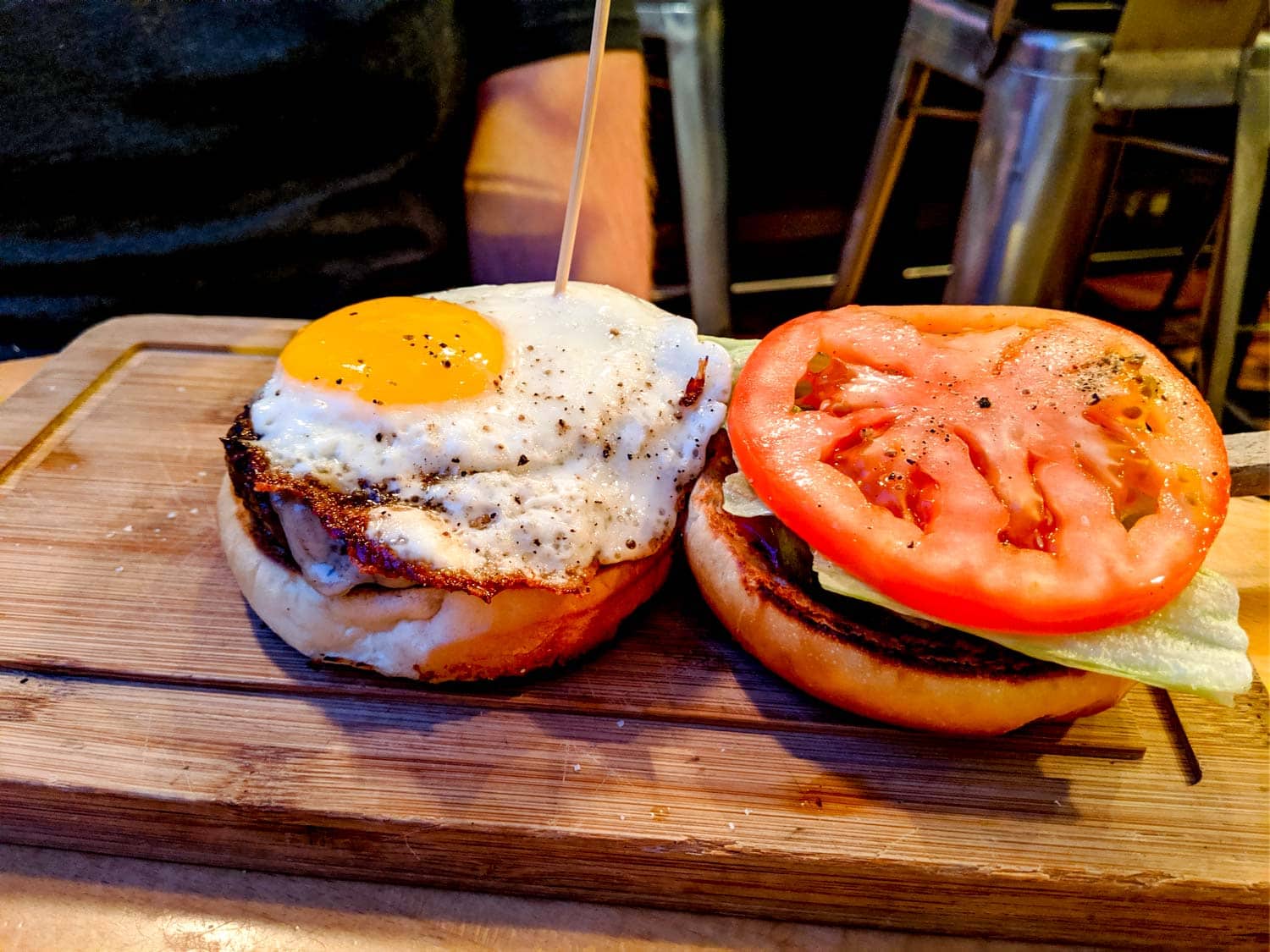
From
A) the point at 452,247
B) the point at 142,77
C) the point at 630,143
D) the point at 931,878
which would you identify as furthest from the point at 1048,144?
the point at 142,77

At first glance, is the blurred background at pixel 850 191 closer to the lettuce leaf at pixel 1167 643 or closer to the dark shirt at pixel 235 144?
the dark shirt at pixel 235 144

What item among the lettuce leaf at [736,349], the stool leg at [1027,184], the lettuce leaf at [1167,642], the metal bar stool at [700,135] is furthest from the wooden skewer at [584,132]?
the metal bar stool at [700,135]

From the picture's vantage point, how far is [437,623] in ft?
4.83

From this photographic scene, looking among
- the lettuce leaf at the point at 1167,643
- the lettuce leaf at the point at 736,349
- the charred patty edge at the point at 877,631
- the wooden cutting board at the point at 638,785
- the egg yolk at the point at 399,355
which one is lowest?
the wooden cutting board at the point at 638,785

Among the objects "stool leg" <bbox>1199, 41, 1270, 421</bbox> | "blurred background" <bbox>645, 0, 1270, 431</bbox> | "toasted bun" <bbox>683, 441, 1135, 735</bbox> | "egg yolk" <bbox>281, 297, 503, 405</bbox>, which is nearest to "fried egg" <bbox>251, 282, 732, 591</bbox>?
"egg yolk" <bbox>281, 297, 503, 405</bbox>

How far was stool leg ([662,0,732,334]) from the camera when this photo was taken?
3568 mm

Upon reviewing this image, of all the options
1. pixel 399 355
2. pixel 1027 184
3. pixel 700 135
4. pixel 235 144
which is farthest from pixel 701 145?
pixel 399 355

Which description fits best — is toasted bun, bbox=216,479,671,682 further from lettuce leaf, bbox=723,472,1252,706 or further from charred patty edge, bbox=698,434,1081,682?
lettuce leaf, bbox=723,472,1252,706

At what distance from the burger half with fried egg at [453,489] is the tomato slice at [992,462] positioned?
9.4 inches

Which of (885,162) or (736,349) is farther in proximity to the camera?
(885,162)

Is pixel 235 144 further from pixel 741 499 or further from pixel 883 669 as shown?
pixel 883 669

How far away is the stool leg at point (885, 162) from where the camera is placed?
11.4 feet

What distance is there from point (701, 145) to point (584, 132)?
2.35 meters

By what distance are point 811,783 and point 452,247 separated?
2.21 m
